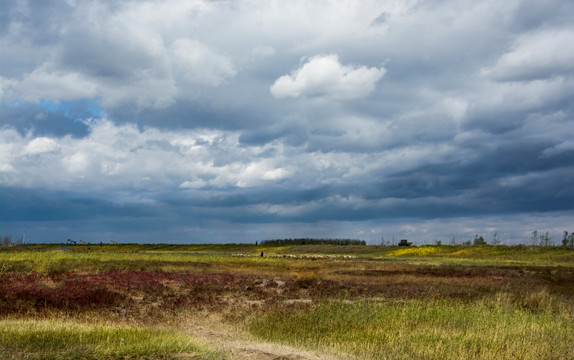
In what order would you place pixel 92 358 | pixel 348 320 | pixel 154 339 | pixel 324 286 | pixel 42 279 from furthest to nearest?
1. pixel 324 286
2. pixel 42 279
3. pixel 348 320
4. pixel 154 339
5. pixel 92 358

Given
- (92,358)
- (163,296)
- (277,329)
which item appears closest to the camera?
(92,358)

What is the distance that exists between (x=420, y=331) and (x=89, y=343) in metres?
10.1

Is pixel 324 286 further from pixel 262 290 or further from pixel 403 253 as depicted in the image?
pixel 403 253

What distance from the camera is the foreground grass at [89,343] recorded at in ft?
35.1

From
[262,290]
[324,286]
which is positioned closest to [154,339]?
[262,290]

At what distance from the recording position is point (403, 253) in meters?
103

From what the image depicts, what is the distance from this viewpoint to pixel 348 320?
18.2 m

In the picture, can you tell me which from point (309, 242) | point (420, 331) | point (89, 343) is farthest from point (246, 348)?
point (309, 242)

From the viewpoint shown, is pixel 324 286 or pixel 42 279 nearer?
pixel 42 279

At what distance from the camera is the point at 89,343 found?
1200 cm

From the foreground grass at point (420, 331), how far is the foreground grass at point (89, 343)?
3944 millimetres

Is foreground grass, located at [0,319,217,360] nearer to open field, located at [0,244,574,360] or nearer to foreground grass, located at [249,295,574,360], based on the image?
open field, located at [0,244,574,360]

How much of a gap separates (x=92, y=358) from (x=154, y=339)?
6.51ft

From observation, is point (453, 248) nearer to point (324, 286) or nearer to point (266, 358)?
point (324, 286)
